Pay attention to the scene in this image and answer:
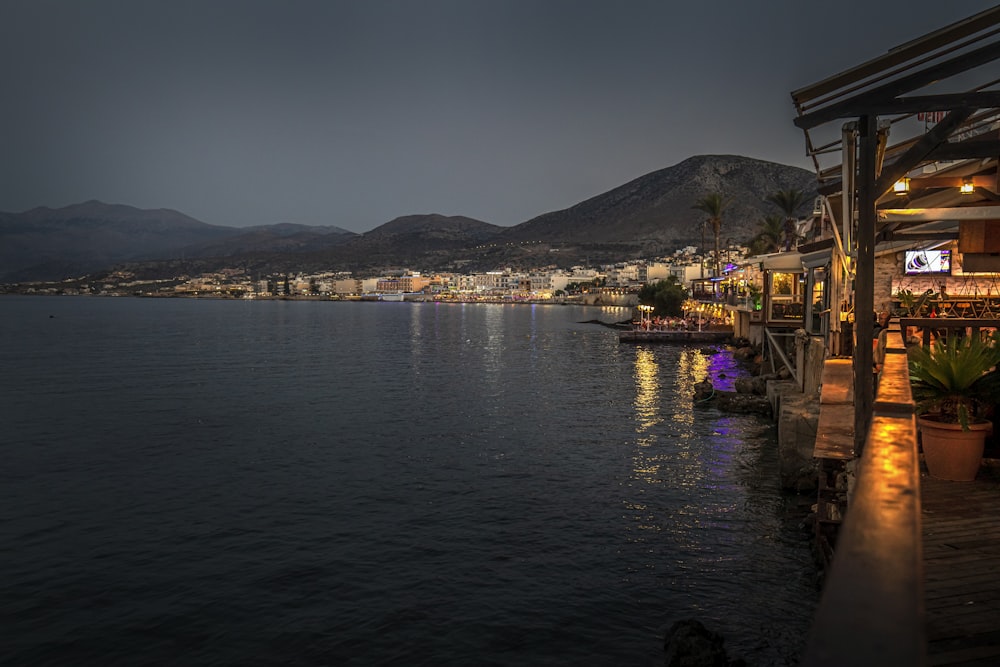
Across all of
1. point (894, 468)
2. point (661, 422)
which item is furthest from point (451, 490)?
point (894, 468)

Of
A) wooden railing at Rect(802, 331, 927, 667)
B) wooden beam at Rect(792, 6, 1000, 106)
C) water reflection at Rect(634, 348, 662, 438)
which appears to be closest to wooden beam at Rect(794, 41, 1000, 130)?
wooden beam at Rect(792, 6, 1000, 106)

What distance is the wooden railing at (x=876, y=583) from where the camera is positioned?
1.36 m

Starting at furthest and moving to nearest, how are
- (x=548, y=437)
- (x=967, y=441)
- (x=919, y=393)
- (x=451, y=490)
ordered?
1. (x=548, y=437)
2. (x=451, y=490)
3. (x=919, y=393)
4. (x=967, y=441)

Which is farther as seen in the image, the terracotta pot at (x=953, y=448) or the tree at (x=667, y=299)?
the tree at (x=667, y=299)

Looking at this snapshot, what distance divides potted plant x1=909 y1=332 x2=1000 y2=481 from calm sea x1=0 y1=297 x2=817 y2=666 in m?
3.95

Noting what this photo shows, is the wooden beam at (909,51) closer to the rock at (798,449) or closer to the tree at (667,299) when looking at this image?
the rock at (798,449)

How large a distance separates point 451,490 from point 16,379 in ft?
122

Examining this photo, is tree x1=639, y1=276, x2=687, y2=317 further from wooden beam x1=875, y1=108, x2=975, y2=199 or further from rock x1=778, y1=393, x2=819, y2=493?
wooden beam x1=875, y1=108, x2=975, y2=199

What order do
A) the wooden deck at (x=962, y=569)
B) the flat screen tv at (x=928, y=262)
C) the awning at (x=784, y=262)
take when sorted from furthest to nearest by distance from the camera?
the awning at (x=784, y=262), the flat screen tv at (x=928, y=262), the wooden deck at (x=962, y=569)

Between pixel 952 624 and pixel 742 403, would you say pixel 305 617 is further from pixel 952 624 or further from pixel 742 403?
pixel 742 403

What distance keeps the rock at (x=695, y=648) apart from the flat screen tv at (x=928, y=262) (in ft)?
62.7

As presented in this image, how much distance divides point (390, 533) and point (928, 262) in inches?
777

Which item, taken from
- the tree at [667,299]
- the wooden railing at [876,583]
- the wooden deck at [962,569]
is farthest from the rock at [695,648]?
the tree at [667,299]

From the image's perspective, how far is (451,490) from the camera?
61.2 ft
